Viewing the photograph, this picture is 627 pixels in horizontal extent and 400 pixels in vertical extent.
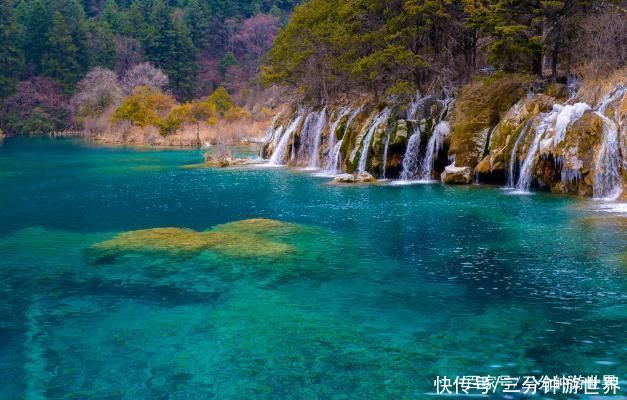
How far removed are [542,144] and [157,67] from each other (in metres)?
105

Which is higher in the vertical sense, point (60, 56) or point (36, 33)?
point (36, 33)

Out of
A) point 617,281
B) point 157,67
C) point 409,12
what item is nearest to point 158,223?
point 617,281

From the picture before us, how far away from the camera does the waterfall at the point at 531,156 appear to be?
26.7 metres

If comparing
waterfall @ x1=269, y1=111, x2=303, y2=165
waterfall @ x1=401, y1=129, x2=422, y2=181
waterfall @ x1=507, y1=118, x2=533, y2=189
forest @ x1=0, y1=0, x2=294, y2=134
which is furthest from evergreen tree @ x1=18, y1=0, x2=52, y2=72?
waterfall @ x1=507, y1=118, x2=533, y2=189

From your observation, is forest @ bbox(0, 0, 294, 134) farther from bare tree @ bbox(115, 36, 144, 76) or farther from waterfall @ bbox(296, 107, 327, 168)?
waterfall @ bbox(296, 107, 327, 168)

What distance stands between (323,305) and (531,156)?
1796 centimetres

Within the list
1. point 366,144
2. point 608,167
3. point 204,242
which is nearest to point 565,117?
point 608,167

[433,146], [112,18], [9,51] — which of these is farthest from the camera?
[112,18]

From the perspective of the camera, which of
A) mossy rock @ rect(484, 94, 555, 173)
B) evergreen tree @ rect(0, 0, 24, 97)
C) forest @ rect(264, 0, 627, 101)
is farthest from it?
evergreen tree @ rect(0, 0, 24, 97)

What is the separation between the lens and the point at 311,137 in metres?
45.4

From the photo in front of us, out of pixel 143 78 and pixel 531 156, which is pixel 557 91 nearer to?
pixel 531 156

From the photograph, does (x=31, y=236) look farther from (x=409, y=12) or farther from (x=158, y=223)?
(x=409, y=12)

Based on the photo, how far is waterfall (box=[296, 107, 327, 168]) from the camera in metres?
43.8

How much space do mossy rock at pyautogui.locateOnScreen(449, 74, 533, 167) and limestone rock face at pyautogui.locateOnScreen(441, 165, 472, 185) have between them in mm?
663
